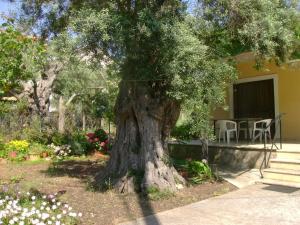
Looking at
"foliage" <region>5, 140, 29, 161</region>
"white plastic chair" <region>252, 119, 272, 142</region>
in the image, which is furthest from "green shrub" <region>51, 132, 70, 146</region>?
"white plastic chair" <region>252, 119, 272, 142</region>

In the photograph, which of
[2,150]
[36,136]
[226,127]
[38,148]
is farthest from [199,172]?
[36,136]

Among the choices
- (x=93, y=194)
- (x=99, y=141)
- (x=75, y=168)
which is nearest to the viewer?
(x=93, y=194)

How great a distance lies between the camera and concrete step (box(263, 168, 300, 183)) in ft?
30.5

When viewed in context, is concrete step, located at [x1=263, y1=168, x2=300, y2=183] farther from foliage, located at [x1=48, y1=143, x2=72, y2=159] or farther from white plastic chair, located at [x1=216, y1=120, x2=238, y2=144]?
foliage, located at [x1=48, y1=143, x2=72, y2=159]

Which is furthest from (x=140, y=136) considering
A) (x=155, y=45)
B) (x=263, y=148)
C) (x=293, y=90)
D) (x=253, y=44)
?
(x=293, y=90)

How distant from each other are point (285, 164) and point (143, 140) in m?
3.74

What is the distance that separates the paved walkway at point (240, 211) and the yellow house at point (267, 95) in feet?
16.1

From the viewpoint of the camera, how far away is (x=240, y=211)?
7.15 m

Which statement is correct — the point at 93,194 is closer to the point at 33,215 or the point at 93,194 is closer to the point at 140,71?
the point at 33,215

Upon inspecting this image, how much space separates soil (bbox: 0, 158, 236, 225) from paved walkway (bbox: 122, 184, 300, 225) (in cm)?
35

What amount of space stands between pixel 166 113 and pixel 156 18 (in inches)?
95.1

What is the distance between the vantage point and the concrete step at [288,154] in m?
10.2

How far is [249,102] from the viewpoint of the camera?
1500 centimetres

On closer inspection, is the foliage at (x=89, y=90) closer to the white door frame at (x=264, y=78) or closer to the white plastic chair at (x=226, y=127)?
the white plastic chair at (x=226, y=127)
